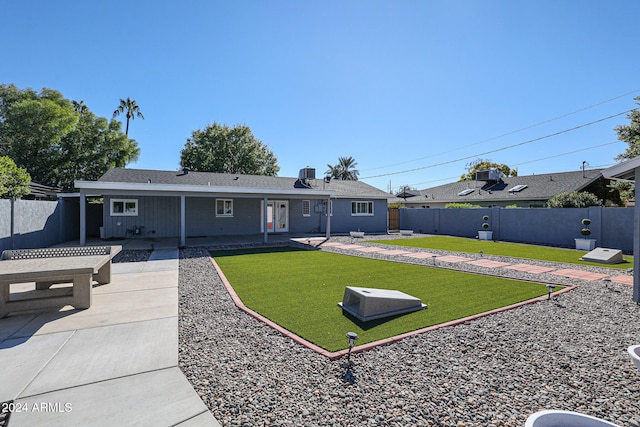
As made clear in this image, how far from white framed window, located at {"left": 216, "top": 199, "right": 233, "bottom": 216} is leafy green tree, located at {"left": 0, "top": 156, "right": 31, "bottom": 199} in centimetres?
764

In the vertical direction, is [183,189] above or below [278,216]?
above

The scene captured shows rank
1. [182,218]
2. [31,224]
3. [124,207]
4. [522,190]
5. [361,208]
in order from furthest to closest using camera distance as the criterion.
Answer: [522,190]
[361,208]
[124,207]
[182,218]
[31,224]

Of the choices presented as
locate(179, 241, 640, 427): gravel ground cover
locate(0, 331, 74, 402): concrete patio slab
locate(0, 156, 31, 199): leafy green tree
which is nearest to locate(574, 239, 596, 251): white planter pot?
locate(179, 241, 640, 427): gravel ground cover

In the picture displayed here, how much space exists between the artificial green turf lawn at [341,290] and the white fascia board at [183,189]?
138 inches

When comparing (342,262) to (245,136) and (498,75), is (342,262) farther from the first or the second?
(245,136)

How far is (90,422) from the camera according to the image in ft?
7.18

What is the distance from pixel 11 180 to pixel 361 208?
16522 mm

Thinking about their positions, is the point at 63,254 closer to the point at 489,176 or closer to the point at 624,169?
the point at 624,169

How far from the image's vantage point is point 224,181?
56.8 feet

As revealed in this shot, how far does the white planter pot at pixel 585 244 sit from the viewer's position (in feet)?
40.5

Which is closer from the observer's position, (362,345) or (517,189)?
(362,345)

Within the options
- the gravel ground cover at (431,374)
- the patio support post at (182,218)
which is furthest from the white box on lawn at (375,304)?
the patio support post at (182,218)

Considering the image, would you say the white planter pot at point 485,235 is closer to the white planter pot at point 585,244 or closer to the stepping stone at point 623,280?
the white planter pot at point 585,244

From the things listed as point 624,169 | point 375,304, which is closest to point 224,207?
point 375,304
